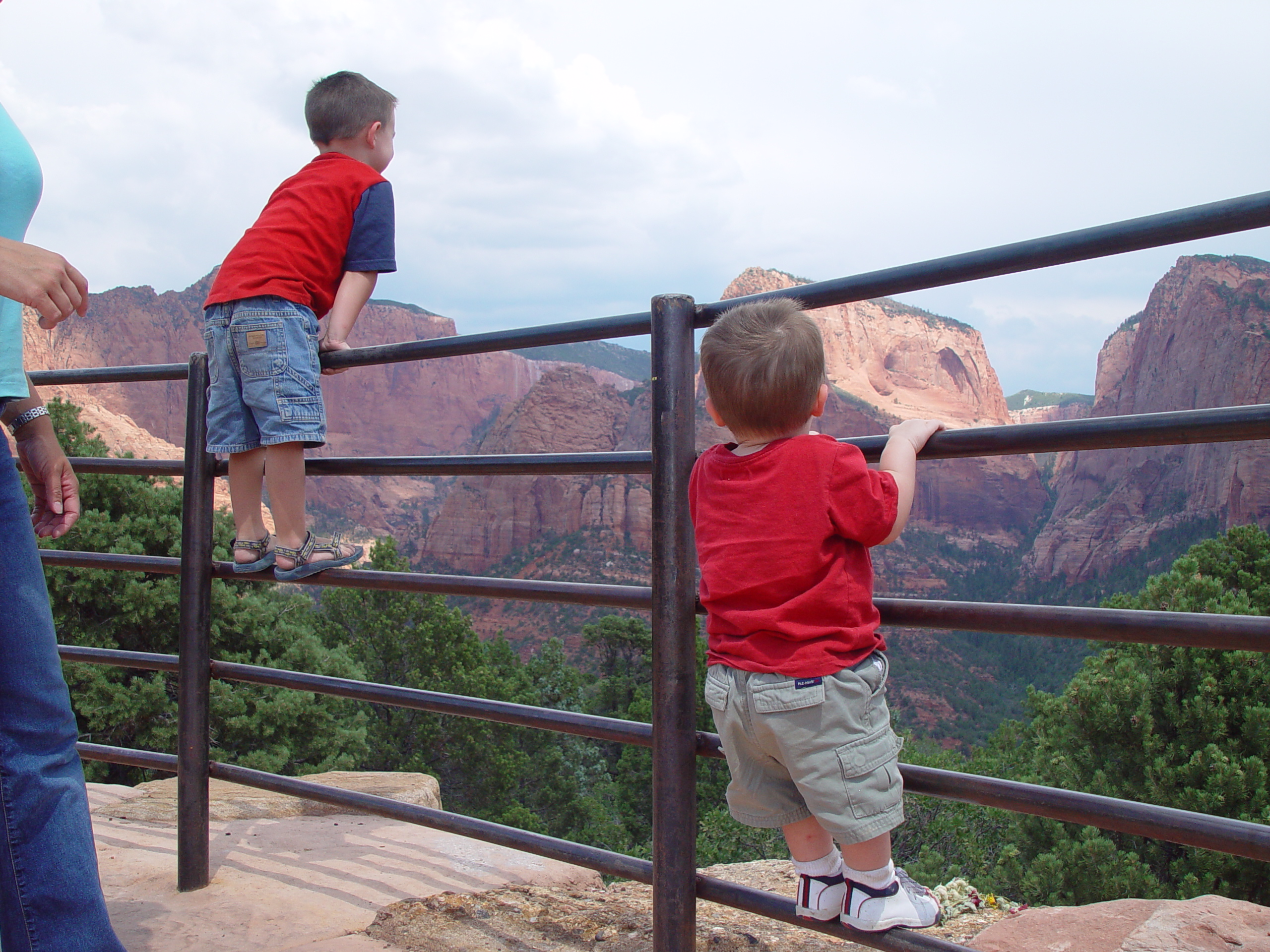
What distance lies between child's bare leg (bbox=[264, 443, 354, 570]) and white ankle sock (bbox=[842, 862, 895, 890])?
50.3 inches

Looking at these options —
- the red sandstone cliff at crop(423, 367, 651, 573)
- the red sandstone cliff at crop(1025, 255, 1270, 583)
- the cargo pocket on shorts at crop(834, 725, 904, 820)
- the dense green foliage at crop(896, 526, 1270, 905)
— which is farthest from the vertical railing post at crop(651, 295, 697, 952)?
the red sandstone cliff at crop(423, 367, 651, 573)

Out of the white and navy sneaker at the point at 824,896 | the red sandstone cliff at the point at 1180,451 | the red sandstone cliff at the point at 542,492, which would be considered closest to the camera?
the white and navy sneaker at the point at 824,896

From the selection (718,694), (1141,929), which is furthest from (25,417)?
(1141,929)

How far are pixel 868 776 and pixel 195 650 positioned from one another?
1735 mm

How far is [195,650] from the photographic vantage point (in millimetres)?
2299

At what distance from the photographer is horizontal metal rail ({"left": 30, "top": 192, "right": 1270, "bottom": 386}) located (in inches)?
45.8

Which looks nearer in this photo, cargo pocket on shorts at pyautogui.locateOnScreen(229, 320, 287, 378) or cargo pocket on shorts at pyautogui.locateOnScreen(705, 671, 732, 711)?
cargo pocket on shorts at pyautogui.locateOnScreen(705, 671, 732, 711)

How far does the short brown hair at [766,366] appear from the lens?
4.48ft

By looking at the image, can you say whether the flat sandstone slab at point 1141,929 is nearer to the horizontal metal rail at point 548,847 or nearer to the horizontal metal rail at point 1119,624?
the horizontal metal rail at point 548,847

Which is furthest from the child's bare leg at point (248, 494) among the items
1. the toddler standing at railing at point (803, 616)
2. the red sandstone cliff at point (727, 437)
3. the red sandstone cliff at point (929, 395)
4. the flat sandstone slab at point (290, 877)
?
the red sandstone cliff at point (929, 395)

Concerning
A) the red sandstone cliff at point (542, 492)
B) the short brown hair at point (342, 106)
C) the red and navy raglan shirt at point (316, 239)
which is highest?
the short brown hair at point (342, 106)

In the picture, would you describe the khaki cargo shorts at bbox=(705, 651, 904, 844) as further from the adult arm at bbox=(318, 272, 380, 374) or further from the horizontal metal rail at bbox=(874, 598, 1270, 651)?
the adult arm at bbox=(318, 272, 380, 374)

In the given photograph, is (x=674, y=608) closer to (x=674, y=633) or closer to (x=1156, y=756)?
(x=674, y=633)

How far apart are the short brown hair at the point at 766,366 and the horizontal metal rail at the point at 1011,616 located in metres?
0.32
